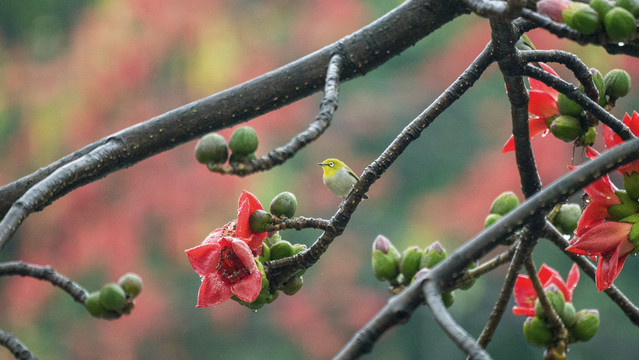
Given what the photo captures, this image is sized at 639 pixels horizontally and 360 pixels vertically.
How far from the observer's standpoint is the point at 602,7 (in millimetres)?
451

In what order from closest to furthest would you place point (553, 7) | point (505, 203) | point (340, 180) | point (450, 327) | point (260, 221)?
point (450, 327), point (553, 7), point (260, 221), point (505, 203), point (340, 180)

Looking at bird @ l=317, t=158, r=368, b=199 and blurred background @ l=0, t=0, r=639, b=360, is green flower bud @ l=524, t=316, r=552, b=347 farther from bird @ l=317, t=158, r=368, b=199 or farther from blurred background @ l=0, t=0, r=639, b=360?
blurred background @ l=0, t=0, r=639, b=360

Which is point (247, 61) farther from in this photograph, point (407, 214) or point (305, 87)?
point (305, 87)

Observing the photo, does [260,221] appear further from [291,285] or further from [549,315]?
[549,315]

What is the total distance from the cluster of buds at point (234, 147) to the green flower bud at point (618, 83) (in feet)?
1.11

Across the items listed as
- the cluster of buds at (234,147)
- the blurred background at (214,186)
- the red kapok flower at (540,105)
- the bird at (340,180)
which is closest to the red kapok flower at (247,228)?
the cluster of buds at (234,147)

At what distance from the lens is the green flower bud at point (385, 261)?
69cm

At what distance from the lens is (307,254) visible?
566 mm

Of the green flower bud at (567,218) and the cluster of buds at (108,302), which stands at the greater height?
the green flower bud at (567,218)

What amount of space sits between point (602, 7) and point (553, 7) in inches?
1.2

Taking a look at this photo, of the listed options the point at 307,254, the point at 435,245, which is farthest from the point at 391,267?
the point at 307,254

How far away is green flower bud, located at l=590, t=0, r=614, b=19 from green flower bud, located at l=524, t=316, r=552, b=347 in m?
0.31

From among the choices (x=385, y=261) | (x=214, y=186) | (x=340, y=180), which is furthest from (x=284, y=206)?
(x=214, y=186)

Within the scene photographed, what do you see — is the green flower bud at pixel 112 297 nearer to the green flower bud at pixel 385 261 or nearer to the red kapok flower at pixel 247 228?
the red kapok flower at pixel 247 228
